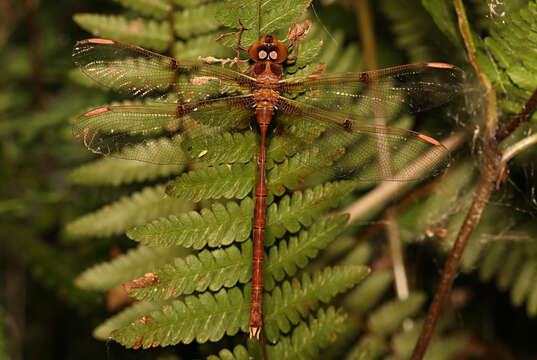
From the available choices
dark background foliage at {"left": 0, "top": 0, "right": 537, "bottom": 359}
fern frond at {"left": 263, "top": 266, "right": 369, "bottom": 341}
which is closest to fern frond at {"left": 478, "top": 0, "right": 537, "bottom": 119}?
dark background foliage at {"left": 0, "top": 0, "right": 537, "bottom": 359}

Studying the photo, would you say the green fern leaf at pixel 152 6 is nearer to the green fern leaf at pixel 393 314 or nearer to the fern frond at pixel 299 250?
the fern frond at pixel 299 250

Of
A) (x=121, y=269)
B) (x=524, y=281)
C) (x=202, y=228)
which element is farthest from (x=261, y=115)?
(x=524, y=281)

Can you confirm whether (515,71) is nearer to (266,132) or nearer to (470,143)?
(470,143)

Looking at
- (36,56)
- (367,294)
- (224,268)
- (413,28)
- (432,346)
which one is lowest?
(432,346)

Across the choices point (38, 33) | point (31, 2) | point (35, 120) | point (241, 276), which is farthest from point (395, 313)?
point (31, 2)

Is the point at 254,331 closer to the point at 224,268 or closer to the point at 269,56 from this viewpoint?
the point at 224,268

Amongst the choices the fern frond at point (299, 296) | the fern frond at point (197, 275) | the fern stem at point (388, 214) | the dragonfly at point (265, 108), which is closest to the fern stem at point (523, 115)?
the dragonfly at point (265, 108)
